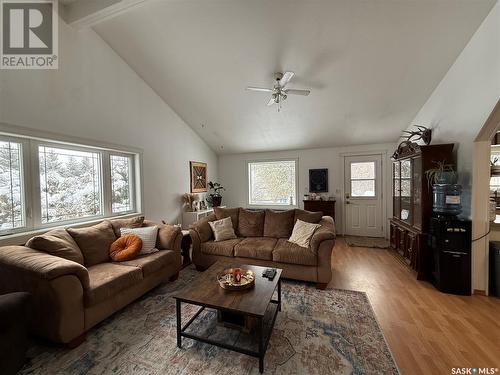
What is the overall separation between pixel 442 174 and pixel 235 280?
2.85 m

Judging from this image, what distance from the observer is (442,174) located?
267 cm

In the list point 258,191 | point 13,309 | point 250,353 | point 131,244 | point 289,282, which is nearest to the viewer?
point 13,309

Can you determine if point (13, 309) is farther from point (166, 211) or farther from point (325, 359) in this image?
point (166, 211)

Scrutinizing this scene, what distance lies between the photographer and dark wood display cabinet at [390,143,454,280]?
2.90 m

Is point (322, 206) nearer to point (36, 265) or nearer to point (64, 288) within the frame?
point (64, 288)

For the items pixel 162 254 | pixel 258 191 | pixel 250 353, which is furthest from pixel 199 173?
pixel 250 353

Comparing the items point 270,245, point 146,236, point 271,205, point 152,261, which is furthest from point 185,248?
point 271,205

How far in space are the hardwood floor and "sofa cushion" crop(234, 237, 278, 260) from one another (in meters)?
0.92

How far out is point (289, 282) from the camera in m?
2.90

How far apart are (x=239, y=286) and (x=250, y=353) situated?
469mm

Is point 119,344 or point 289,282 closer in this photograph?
point 119,344

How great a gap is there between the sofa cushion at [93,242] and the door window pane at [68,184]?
53cm

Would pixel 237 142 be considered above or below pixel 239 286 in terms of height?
above

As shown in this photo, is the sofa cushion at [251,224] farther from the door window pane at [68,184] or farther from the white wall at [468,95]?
the white wall at [468,95]
